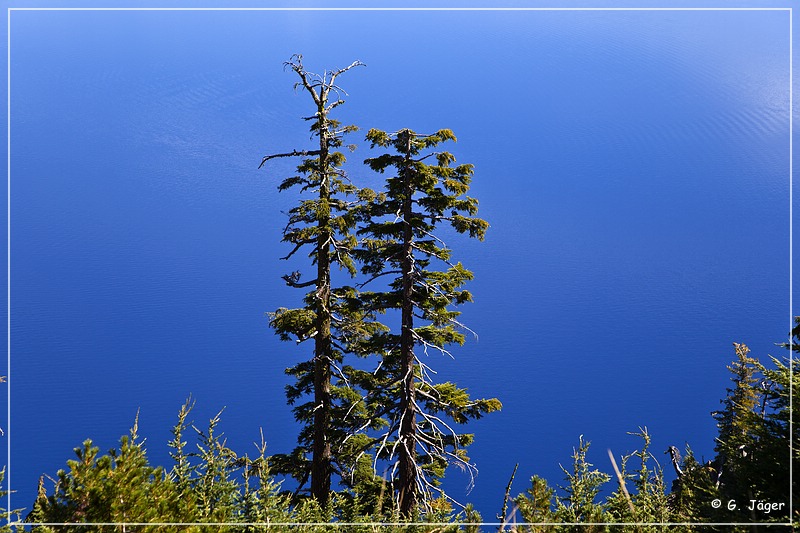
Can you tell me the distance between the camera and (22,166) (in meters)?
111

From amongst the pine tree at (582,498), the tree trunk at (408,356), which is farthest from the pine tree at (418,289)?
the pine tree at (582,498)

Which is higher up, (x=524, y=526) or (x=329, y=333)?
(x=329, y=333)

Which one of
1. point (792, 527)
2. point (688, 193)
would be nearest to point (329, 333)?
point (792, 527)

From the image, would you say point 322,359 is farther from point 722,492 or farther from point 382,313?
point 722,492

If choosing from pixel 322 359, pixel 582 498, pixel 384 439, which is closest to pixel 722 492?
pixel 582 498

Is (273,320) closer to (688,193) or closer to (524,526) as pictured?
(524,526)

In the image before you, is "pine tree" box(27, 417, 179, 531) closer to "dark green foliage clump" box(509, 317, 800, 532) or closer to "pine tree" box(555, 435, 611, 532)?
"dark green foliage clump" box(509, 317, 800, 532)

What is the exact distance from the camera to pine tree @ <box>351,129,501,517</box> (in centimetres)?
966

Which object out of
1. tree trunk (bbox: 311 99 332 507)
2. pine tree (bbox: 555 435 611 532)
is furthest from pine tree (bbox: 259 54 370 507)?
pine tree (bbox: 555 435 611 532)

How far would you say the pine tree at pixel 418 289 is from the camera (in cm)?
966

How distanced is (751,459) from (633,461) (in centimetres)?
3973

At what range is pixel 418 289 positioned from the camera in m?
9.95

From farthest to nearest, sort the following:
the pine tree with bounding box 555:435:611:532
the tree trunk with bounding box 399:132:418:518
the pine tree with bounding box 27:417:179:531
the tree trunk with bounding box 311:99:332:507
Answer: the tree trunk with bounding box 311:99:332:507 → the tree trunk with bounding box 399:132:418:518 → the pine tree with bounding box 555:435:611:532 → the pine tree with bounding box 27:417:179:531

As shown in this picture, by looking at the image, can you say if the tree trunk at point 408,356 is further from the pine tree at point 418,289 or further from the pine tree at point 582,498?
the pine tree at point 582,498
